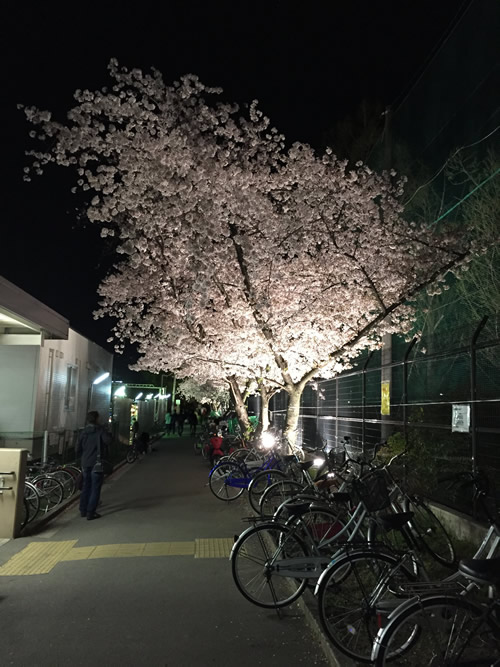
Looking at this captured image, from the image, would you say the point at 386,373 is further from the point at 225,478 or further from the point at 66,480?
the point at 66,480

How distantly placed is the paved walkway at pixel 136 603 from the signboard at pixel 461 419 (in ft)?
11.7

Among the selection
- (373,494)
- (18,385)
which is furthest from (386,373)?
(18,385)

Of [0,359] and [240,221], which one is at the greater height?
[240,221]

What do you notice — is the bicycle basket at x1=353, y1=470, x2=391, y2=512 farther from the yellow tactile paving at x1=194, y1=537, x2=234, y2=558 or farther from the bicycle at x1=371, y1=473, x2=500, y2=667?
the yellow tactile paving at x1=194, y1=537, x2=234, y2=558

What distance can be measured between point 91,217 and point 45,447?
5.31m

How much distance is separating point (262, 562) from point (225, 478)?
19.5ft

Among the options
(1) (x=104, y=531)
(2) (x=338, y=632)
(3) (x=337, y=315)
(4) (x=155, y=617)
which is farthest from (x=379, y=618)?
(3) (x=337, y=315)

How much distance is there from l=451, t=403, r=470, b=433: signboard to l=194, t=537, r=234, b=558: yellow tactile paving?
11.6ft

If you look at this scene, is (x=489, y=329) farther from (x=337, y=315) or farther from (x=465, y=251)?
(x=337, y=315)

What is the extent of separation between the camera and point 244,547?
16.9 feet

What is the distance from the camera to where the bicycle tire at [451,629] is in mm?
3029

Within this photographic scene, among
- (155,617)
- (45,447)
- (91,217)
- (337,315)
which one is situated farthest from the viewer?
(337,315)

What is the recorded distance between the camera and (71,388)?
705 inches

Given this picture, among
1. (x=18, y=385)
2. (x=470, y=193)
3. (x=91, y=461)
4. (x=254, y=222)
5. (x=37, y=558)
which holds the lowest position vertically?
(x=37, y=558)
